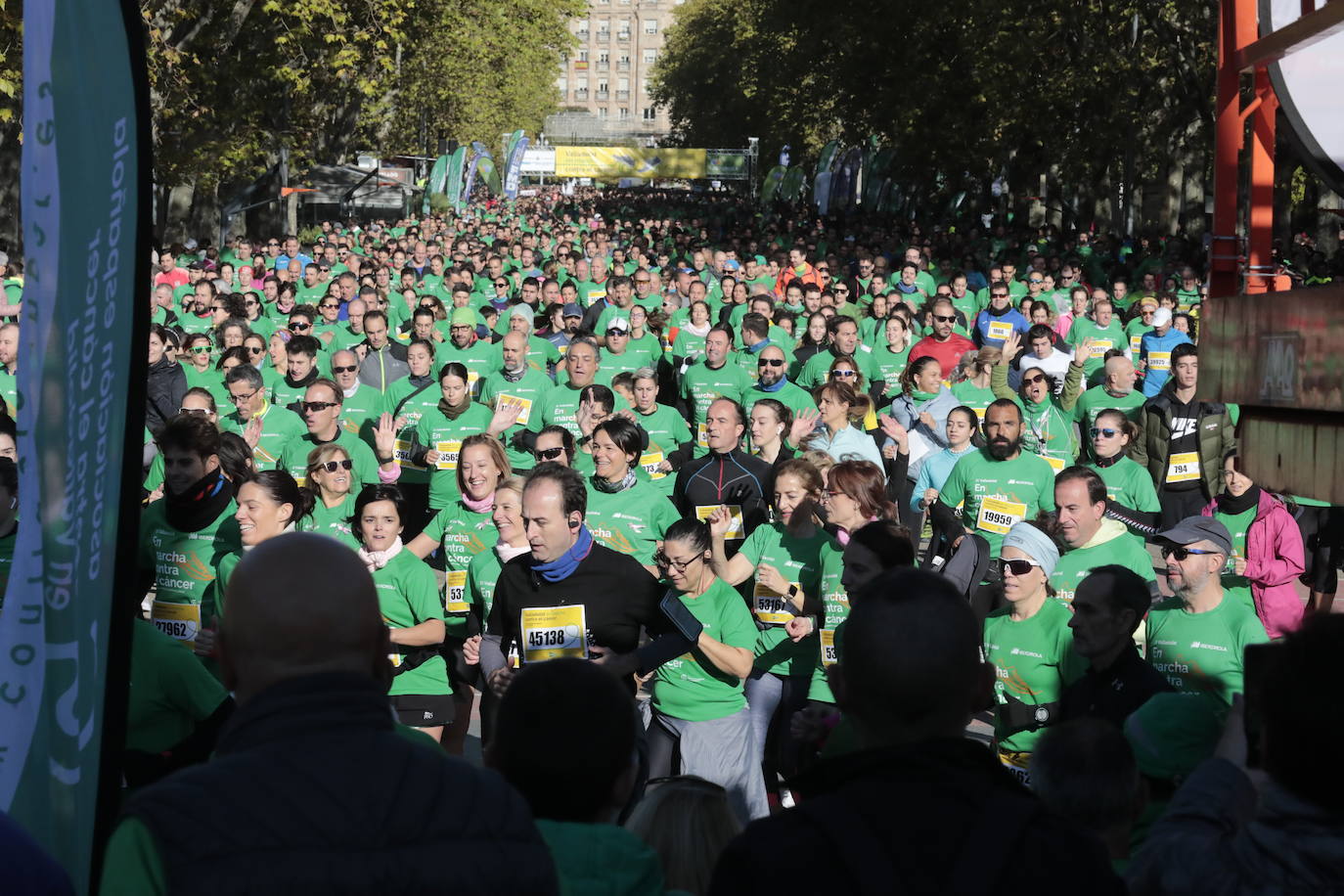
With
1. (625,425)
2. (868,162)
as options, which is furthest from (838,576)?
(868,162)

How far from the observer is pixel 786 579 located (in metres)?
6.91

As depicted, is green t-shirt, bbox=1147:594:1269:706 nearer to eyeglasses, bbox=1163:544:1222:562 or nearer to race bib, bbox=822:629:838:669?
eyeglasses, bbox=1163:544:1222:562

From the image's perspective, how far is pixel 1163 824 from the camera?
2639 millimetres

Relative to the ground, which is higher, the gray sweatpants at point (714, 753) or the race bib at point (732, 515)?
the race bib at point (732, 515)

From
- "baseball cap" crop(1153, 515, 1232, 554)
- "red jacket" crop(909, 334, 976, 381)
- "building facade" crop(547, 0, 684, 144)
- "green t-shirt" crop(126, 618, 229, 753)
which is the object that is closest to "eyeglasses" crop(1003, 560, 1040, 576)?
"baseball cap" crop(1153, 515, 1232, 554)

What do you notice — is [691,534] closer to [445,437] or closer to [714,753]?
[714,753]

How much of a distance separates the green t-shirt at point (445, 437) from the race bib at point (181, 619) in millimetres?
2950

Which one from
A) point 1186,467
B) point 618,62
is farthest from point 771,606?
point 618,62

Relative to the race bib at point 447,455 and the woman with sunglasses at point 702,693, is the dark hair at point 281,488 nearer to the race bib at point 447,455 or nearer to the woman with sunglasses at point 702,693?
the woman with sunglasses at point 702,693

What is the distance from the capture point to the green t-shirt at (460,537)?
7473 millimetres

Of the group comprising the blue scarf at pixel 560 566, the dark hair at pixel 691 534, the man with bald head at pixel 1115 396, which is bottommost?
the blue scarf at pixel 560 566

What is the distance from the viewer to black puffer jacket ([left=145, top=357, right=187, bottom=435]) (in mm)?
11266

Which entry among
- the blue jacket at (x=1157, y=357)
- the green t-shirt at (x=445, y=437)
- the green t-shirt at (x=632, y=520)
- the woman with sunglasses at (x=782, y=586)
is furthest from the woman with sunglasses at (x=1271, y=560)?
the blue jacket at (x=1157, y=357)

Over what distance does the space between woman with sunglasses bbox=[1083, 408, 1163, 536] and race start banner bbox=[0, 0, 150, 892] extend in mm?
6369
